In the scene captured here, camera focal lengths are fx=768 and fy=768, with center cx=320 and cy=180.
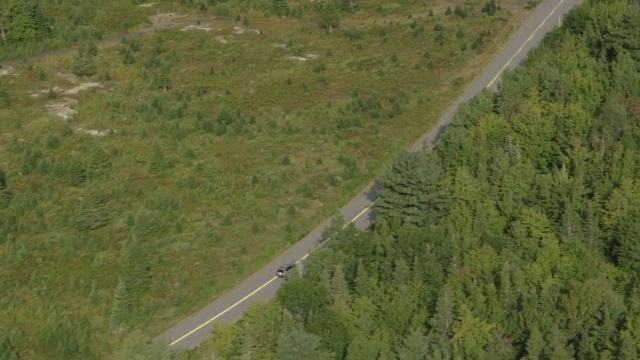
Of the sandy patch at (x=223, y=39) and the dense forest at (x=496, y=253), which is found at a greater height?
the dense forest at (x=496, y=253)

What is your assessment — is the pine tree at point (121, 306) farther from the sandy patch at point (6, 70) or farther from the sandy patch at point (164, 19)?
the sandy patch at point (164, 19)

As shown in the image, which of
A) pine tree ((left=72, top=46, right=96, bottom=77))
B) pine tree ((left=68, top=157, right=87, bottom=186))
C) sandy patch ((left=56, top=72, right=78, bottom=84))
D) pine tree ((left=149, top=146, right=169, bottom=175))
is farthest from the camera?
pine tree ((left=72, top=46, right=96, bottom=77))

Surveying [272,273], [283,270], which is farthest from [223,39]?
[283,270]

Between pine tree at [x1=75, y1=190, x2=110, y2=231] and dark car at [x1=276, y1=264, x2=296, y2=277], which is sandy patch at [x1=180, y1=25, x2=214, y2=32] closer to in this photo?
pine tree at [x1=75, y1=190, x2=110, y2=231]

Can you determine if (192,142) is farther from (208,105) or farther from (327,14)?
(327,14)

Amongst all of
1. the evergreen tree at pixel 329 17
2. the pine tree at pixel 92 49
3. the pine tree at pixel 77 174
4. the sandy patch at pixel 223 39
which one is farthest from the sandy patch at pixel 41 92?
the evergreen tree at pixel 329 17

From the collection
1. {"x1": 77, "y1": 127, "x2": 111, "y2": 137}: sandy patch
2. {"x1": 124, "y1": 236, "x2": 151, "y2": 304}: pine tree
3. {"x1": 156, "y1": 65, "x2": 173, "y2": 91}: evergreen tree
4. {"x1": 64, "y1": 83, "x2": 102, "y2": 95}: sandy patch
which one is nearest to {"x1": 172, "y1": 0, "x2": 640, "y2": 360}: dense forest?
{"x1": 124, "y1": 236, "x2": 151, "y2": 304}: pine tree

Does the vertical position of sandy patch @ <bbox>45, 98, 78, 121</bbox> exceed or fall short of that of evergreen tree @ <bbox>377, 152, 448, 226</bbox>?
it falls short

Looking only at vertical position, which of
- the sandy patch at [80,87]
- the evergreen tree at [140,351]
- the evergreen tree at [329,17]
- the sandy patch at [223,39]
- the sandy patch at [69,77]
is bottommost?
the sandy patch at [80,87]
